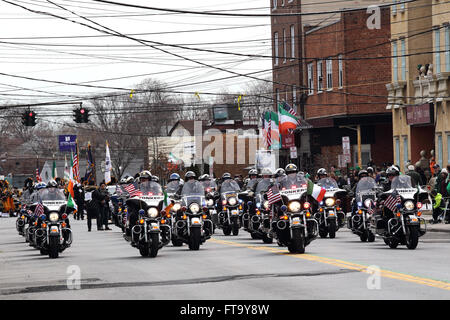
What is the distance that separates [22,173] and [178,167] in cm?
5721

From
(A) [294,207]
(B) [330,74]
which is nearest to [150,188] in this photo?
(A) [294,207]

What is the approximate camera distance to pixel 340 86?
5653cm

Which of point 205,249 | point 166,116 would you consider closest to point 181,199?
point 205,249

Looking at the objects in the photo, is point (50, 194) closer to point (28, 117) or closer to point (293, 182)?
point (293, 182)

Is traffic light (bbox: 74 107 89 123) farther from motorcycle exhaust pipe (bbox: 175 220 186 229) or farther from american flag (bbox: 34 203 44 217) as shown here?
motorcycle exhaust pipe (bbox: 175 220 186 229)

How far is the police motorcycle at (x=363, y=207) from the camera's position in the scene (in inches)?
999

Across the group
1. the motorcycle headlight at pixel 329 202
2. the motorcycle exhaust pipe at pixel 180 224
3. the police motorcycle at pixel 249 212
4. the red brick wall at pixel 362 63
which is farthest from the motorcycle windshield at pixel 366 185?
the red brick wall at pixel 362 63

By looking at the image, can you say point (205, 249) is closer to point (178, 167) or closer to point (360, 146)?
point (360, 146)

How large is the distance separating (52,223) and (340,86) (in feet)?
117

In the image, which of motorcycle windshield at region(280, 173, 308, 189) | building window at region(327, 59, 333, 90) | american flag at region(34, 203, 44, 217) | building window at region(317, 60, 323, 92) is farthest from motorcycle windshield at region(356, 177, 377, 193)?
building window at region(317, 60, 323, 92)

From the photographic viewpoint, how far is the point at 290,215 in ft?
67.5

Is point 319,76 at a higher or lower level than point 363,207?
higher

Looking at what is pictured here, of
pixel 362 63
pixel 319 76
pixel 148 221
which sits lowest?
pixel 148 221

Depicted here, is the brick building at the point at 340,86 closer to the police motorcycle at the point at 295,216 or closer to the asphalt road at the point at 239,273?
the asphalt road at the point at 239,273
